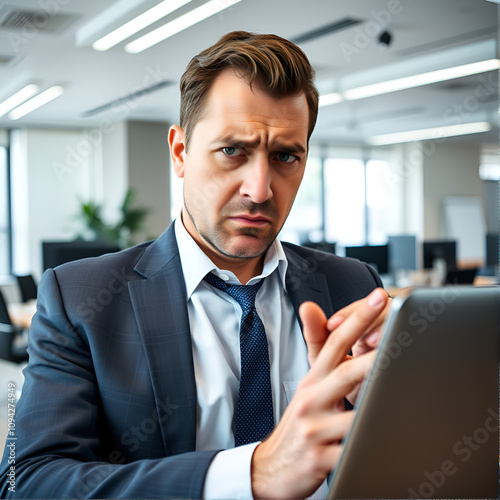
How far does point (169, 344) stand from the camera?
114 cm

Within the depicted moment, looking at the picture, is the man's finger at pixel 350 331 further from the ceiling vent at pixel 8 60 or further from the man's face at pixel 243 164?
the ceiling vent at pixel 8 60

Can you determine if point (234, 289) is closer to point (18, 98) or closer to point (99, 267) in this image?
point (99, 267)

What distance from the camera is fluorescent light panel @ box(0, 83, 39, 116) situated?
7287 mm

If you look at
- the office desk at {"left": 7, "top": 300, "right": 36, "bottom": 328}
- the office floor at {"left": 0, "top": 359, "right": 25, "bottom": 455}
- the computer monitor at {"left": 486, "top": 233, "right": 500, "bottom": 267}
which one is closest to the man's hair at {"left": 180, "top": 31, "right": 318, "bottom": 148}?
the office desk at {"left": 7, "top": 300, "right": 36, "bottom": 328}

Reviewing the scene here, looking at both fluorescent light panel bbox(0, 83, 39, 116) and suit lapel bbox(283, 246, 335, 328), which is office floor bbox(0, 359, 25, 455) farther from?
fluorescent light panel bbox(0, 83, 39, 116)

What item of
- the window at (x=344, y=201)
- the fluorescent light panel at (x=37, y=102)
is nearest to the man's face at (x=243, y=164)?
the fluorescent light panel at (x=37, y=102)

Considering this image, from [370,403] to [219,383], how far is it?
631 mm

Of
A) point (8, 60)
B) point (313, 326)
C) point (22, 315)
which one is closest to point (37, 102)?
point (8, 60)

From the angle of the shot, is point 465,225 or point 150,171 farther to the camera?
point 465,225

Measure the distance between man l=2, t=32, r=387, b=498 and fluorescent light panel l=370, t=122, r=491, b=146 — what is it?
410 inches

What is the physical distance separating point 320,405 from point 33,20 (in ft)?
17.3

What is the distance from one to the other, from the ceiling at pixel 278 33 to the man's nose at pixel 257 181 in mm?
3703

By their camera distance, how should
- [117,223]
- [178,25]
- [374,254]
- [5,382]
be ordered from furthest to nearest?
[117,223] < [374,254] < [5,382] < [178,25]

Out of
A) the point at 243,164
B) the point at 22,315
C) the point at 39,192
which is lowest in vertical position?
the point at 22,315
